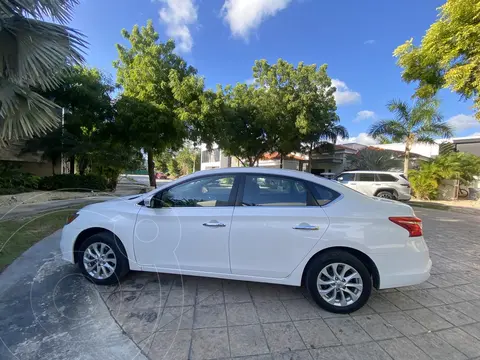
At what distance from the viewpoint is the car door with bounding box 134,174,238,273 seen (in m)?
2.86

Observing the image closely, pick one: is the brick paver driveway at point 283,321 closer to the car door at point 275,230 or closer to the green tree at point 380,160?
the car door at point 275,230

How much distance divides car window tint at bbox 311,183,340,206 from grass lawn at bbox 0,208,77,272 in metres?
4.51

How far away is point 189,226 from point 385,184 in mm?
11544

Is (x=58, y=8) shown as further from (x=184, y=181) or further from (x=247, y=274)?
(x=247, y=274)

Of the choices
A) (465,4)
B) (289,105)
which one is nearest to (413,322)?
(465,4)

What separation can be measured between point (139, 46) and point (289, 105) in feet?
33.1

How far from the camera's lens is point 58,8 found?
13.9 feet

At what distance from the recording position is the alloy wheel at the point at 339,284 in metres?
2.70

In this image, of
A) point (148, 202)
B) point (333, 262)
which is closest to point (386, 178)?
point (333, 262)

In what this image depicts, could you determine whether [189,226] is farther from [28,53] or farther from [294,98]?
[294,98]

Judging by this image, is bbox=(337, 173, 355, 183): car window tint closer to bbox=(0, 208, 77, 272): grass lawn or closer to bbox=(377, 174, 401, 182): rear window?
bbox=(377, 174, 401, 182): rear window

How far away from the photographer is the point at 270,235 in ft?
8.96

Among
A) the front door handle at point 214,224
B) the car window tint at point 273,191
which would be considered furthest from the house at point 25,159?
the car window tint at point 273,191

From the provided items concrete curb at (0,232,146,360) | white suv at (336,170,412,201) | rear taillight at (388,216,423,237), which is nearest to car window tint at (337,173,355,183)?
white suv at (336,170,412,201)
